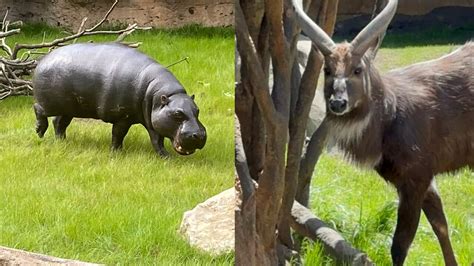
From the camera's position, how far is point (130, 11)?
14.0 ft

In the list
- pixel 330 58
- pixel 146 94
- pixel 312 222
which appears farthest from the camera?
pixel 146 94

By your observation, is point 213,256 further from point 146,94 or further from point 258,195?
point 146,94

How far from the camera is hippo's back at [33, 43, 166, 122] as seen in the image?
3168 mm

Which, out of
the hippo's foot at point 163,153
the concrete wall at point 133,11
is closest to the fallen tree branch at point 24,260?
the hippo's foot at point 163,153

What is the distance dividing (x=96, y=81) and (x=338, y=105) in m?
1.94

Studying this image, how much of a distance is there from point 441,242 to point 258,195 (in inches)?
12.9

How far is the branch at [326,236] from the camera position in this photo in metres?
1.58

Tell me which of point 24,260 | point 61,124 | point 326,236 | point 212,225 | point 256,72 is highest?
point 256,72

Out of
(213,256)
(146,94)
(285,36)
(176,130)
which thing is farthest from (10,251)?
(146,94)

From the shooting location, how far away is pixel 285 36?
152cm

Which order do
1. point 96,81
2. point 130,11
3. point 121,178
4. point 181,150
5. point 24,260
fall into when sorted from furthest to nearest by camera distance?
point 130,11 < point 96,81 < point 181,150 < point 121,178 < point 24,260

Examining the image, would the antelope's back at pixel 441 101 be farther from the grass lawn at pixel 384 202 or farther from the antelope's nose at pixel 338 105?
the antelope's nose at pixel 338 105

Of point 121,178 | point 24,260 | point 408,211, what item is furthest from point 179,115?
point 408,211

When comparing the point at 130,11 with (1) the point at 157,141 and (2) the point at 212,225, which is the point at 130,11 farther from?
(2) the point at 212,225
